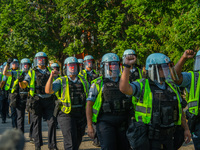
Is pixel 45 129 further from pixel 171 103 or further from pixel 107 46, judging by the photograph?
pixel 107 46

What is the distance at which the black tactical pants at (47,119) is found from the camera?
22.2ft

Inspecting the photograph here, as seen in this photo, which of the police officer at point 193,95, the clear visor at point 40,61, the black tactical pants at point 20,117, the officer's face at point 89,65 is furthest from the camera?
the officer's face at point 89,65

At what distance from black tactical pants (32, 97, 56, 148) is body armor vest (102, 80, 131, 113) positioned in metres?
2.55

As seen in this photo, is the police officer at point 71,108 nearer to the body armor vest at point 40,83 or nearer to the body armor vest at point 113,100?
the body armor vest at point 113,100

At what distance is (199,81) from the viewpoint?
13.0 feet

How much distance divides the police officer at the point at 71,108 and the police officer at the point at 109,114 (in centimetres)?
73

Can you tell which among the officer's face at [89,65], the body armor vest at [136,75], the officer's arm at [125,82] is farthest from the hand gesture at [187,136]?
the officer's face at [89,65]

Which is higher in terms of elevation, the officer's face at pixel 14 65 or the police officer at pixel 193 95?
the officer's face at pixel 14 65

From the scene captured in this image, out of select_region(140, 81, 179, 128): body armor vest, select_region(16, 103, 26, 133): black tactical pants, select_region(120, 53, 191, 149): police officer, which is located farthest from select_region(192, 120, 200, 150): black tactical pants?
select_region(16, 103, 26, 133): black tactical pants

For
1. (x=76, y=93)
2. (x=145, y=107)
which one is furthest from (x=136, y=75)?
(x=145, y=107)

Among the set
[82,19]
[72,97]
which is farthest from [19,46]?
[72,97]

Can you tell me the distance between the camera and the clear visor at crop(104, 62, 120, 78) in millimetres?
4805

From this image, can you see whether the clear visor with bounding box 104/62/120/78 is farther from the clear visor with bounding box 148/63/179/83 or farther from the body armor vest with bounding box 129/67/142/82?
the body armor vest with bounding box 129/67/142/82

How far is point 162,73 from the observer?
12.5ft
